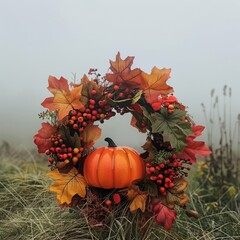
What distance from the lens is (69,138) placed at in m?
2.05

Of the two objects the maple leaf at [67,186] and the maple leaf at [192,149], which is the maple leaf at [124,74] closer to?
the maple leaf at [192,149]

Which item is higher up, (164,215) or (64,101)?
(64,101)

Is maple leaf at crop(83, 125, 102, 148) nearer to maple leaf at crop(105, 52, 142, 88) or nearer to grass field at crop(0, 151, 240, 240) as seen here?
maple leaf at crop(105, 52, 142, 88)

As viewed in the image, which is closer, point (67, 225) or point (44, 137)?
point (44, 137)

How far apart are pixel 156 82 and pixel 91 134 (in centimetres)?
37

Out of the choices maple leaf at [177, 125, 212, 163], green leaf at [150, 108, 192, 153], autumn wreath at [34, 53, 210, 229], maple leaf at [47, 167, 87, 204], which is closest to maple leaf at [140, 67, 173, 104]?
autumn wreath at [34, 53, 210, 229]

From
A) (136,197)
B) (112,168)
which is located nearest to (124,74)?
(112,168)

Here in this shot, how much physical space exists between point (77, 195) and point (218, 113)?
6.42 ft

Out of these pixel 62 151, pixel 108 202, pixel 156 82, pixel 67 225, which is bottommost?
pixel 67 225

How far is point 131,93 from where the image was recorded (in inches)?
82.4

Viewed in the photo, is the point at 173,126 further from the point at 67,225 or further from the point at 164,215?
the point at 67,225

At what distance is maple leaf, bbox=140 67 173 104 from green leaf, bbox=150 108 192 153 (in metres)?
0.10

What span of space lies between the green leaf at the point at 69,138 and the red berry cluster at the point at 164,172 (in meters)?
0.32

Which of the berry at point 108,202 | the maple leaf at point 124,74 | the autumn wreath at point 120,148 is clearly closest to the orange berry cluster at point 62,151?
the autumn wreath at point 120,148
